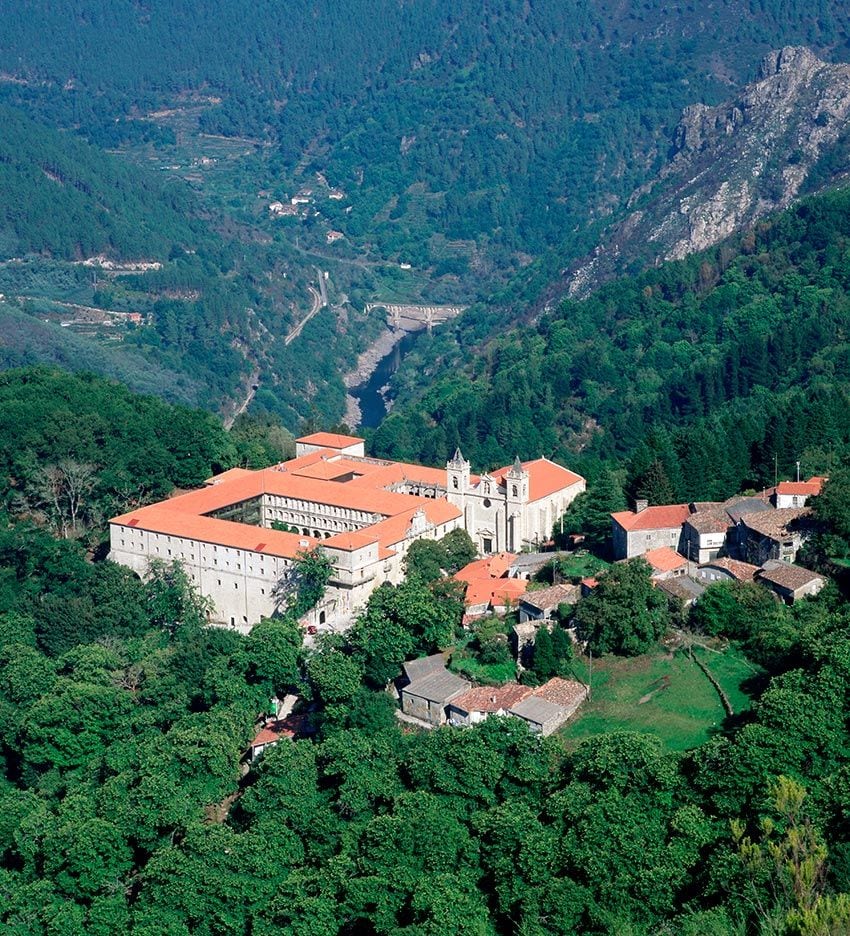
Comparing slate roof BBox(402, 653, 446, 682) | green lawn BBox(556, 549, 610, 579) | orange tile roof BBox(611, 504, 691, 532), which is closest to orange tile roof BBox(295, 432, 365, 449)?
green lawn BBox(556, 549, 610, 579)

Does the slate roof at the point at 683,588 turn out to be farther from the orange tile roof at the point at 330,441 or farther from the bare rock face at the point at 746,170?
the bare rock face at the point at 746,170

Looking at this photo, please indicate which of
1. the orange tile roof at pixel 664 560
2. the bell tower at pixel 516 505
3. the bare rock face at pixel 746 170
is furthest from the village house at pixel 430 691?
the bare rock face at pixel 746 170

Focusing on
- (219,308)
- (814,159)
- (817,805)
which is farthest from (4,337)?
(817,805)

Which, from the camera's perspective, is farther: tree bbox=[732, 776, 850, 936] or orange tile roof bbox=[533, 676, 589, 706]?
orange tile roof bbox=[533, 676, 589, 706]

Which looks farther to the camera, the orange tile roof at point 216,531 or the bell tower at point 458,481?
the bell tower at point 458,481

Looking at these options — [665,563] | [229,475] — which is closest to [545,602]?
[665,563]

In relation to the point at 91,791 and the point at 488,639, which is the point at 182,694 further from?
the point at 488,639

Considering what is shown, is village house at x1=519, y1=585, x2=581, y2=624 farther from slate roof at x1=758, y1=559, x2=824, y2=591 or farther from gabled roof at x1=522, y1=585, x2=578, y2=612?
slate roof at x1=758, y1=559, x2=824, y2=591

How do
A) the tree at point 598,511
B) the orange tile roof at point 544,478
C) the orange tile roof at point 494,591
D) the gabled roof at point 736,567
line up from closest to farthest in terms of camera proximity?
1. the gabled roof at point 736,567
2. the orange tile roof at point 494,591
3. the tree at point 598,511
4. the orange tile roof at point 544,478
